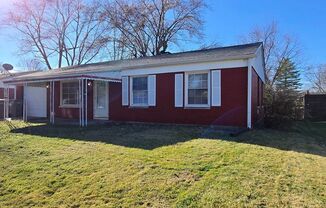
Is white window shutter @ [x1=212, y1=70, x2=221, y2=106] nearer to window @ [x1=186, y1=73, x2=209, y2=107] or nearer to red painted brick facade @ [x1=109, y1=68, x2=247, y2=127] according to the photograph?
red painted brick facade @ [x1=109, y1=68, x2=247, y2=127]

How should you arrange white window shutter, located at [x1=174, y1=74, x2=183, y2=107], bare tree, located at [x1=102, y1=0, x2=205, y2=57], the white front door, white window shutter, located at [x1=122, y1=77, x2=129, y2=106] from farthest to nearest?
bare tree, located at [x1=102, y1=0, x2=205, y2=57]
the white front door
white window shutter, located at [x1=122, y1=77, x2=129, y2=106]
white window shutter, located at [x1=174, y1=74, x2=183, y2=107]

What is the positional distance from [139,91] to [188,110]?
2757mm

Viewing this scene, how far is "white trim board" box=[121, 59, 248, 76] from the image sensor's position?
11219 mm

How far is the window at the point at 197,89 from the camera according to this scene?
472 inches

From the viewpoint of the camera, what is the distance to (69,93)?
1697 cm

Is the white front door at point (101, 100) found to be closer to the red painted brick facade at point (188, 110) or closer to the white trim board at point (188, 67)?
the red painted brick facade at point (188, 110)

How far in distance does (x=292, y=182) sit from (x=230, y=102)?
6541 millimetres

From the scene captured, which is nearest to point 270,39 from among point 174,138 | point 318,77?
point 318,77

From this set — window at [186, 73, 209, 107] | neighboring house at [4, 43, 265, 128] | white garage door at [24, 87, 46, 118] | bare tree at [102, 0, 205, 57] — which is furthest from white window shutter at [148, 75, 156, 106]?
bare tree at [102, 0, 205, 57]

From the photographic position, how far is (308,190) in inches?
183

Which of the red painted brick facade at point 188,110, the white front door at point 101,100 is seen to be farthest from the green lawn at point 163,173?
the white front door at point 101,100

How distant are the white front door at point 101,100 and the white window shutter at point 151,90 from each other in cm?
283

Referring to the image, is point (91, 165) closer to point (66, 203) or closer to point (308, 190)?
point (66, 203)

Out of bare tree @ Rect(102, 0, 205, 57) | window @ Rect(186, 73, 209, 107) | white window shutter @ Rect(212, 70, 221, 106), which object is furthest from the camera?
bare tree @ Rect(102, 0, 205, 57)
